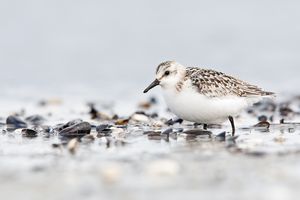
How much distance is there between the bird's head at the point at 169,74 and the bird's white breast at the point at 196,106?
0.11 m

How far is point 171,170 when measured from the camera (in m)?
5.39

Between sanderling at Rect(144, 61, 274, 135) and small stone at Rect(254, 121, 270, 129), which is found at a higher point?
sanderling at Rect(144, 61, 274, 135)

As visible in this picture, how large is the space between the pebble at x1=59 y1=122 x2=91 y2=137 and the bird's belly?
113cm

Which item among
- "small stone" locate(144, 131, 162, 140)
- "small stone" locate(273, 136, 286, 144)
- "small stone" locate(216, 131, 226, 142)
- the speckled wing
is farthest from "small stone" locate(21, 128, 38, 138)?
"small stone" locate(273, 136, 286, 144)

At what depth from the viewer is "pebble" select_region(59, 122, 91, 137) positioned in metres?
8.56

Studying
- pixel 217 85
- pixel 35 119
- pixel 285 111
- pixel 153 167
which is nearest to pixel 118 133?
pixel 217 85

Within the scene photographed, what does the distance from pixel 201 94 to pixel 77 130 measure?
1.63 meters

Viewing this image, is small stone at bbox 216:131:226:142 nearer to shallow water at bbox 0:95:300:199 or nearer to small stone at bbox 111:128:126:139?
shallow water at bbox 0:95:300:199

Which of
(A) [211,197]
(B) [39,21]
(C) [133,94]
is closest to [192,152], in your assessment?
(A) [211,197]

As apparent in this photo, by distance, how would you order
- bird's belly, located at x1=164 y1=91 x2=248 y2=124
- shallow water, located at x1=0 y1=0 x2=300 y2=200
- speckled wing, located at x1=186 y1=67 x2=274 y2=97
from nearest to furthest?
shallow water, located at x1=0 y1=0 x2=300 y2=200 → bird's belly, located at x1=164 y1=91 x2=248 y2=124 → speckled wing, located at x1=186 y1=67 x2=274 y2=97

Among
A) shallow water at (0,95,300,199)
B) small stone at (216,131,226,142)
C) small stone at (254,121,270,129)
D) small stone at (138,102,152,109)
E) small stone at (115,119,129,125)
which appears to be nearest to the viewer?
shallow water at (0,95,300,199)

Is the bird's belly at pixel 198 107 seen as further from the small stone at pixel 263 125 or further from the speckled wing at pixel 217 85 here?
the small stone at pixel 263 125

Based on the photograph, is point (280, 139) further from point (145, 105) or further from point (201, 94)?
point (145, 105)

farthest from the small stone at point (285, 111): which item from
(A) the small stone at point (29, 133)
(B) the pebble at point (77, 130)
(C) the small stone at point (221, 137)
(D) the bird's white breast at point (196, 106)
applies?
(A) the small stone at point (29, 133)
